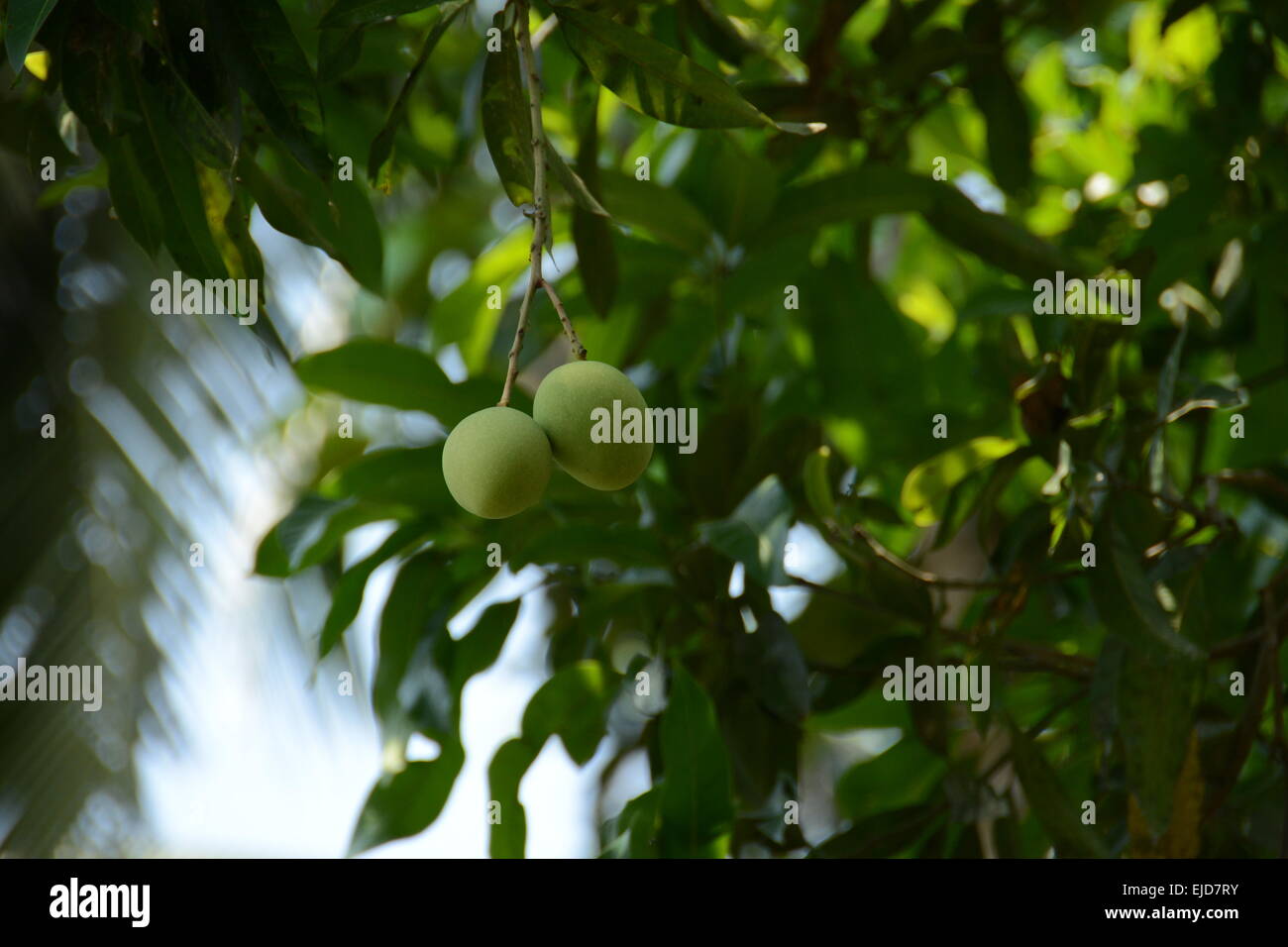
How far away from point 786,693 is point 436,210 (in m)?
2.43

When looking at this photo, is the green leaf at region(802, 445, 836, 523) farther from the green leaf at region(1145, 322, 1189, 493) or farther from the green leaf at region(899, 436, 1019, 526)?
the green leaf at region(1145, 322, 1189, 493)

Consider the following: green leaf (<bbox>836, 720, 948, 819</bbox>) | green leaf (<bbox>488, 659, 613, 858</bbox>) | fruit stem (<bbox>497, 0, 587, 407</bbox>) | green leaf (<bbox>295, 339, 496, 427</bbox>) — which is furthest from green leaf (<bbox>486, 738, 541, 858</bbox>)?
fruit stem (<bbox>497, 0, 587, 407</bbox>)

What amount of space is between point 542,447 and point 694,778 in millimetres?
546

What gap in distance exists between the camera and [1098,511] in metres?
1.22

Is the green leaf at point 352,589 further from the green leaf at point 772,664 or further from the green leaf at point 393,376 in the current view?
the green leaf at point 772,664

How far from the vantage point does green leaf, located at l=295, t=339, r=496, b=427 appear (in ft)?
4.18

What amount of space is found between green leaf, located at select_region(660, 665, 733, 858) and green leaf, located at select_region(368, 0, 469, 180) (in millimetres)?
510

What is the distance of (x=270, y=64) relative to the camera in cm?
84

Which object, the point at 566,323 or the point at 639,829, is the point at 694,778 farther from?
the point at 566,323

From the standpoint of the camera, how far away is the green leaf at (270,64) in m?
0.84

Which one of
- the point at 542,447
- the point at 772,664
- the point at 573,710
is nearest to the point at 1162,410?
the point at 772,664

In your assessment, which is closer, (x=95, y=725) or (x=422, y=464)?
(x=422, y=464)
